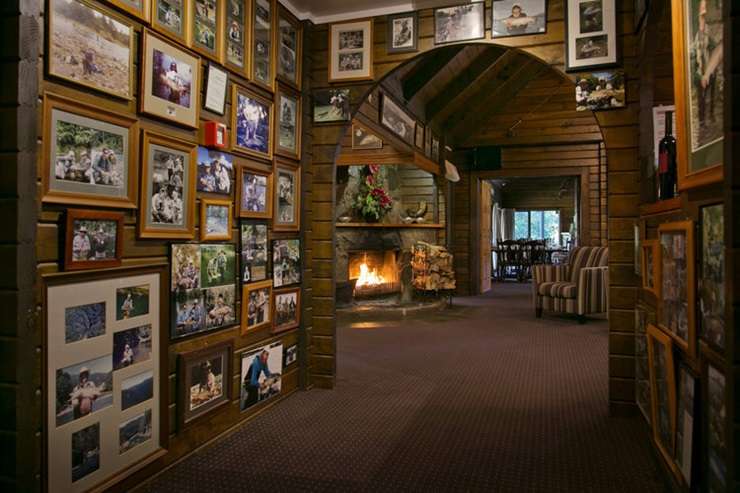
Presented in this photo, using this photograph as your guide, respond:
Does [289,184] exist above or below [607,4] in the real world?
below

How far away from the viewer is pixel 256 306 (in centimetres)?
308

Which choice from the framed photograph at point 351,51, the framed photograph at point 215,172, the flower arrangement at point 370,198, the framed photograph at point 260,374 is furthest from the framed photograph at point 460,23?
the flower arrangement at point 370,198

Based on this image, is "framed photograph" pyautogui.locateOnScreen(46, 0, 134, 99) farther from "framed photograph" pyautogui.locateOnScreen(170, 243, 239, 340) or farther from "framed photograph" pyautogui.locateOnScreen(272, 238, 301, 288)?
"framed photograph" pyautogui.locateOnScreen(272, 238, 301, 288)

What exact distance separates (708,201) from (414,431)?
75.5 inches

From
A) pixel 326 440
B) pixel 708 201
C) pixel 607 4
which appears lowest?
pixel 326 440

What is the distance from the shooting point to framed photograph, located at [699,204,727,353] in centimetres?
141

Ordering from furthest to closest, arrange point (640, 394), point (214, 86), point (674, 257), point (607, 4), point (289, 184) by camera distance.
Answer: point (289, 184)
point (607, 4)
point (640, 394)
point (214, 86)
point (674, 257)

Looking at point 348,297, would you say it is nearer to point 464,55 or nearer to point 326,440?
point 464,55

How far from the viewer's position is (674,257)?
77.0 inches

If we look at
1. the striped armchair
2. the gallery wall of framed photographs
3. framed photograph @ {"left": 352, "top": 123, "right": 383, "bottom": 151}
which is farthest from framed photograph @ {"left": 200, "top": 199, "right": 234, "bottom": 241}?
the striped armchair

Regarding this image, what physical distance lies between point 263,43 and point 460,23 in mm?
1223

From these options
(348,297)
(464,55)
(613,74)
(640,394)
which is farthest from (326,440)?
(464,55)

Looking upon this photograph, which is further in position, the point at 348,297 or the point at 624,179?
the point at 348,297

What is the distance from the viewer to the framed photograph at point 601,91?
123 inches
